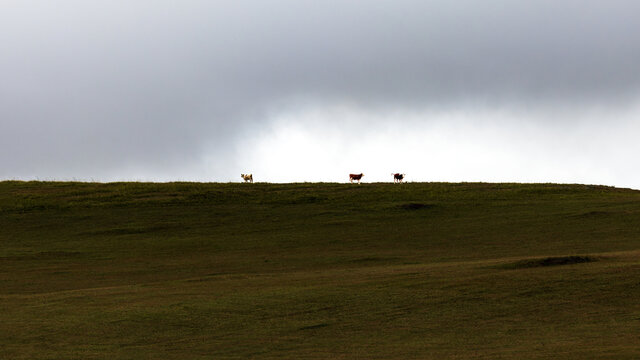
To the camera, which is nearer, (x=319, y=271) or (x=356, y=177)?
(x=319, y=271)

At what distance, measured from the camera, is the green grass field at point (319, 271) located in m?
15.9

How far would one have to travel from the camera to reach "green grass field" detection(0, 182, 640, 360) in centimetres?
1585

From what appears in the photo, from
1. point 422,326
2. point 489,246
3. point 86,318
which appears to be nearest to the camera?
point 422,326

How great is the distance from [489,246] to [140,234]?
44.3 feet

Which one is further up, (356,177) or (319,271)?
(356,177)

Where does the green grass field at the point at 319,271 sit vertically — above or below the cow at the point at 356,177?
below

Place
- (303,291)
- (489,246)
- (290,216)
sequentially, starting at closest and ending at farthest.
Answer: (303,291)
(489,246)
(290,216)

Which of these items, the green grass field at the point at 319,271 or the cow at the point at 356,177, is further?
the cow at the point at 356,177

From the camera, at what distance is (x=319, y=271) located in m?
25.4

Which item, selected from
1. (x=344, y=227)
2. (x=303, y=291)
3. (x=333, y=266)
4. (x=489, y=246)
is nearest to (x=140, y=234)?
(x=344, y=227)

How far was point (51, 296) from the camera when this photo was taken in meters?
21.8

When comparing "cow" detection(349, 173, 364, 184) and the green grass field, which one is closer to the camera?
the green grass field

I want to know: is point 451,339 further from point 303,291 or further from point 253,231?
point 253,231

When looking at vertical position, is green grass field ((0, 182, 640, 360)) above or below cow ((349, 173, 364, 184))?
below
